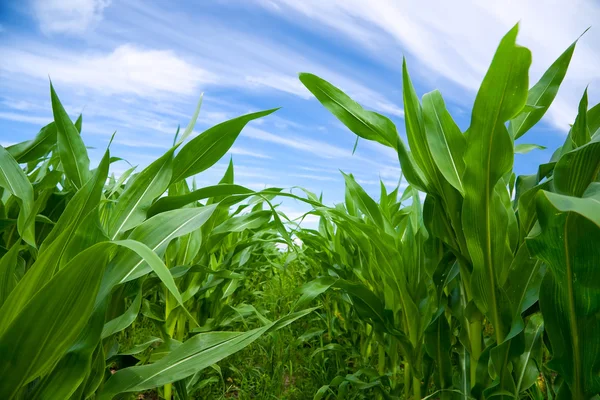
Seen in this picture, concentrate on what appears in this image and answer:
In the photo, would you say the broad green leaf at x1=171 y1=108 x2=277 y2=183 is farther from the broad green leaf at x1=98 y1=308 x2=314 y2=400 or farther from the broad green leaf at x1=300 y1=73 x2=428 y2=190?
the broad green leaf at x1=98 y1=308 x2=314 y2=400

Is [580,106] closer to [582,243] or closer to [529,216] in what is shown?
[529,216]

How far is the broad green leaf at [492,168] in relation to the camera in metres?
0.81

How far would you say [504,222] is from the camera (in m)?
0.94

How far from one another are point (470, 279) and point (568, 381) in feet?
0.78

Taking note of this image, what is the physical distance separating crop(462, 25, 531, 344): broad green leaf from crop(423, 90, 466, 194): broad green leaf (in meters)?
0.06

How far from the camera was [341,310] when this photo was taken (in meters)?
2.48

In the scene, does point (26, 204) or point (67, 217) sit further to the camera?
point (26, 204)

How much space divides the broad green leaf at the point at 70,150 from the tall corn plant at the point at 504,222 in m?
0.55

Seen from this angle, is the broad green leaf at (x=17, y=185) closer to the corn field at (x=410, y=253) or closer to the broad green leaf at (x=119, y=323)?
the corn field at (x=410, y=253)

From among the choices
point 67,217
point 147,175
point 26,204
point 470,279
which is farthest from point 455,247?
point 26,204

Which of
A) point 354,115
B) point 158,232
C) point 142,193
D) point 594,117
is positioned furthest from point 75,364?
point 594,117

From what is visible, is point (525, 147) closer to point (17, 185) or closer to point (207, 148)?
point (207, 148)

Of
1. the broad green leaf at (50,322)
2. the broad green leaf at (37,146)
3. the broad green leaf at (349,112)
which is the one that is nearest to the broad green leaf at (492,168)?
the broad green leaf at (349,112)

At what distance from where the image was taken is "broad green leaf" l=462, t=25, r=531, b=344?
0.81 m
